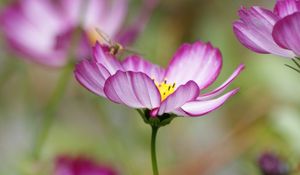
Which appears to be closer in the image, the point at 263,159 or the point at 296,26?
the point at 296,26

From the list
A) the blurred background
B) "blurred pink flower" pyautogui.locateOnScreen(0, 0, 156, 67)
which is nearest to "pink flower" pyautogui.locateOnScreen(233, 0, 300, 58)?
the blurred background

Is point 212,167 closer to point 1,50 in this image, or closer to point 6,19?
point 6,19

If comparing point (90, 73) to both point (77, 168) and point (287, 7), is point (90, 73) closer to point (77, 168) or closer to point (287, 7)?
point (287, 7)

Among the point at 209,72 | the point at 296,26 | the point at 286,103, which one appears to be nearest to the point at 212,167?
the point at 286,103

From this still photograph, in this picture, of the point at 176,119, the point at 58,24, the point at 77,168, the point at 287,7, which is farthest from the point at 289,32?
the point at 176,119

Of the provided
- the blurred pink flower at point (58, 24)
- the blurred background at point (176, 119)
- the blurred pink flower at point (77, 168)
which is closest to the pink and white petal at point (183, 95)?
the blurred pink flower at point (77, 168)

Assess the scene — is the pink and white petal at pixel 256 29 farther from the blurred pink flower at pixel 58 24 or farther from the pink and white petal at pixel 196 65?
the blurred pink flower at pixel 58 24
